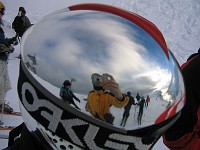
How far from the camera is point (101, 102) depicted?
3.62 feet

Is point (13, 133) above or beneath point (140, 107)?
beneath

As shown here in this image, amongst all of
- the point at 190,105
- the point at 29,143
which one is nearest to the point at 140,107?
the point at 29,143

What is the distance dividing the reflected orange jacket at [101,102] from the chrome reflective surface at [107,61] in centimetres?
2

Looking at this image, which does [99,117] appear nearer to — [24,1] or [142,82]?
[142,82]

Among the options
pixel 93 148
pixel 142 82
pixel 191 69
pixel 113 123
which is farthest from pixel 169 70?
pixel 191 69

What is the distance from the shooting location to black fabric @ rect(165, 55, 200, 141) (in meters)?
1.77

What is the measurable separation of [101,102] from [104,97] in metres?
0.02

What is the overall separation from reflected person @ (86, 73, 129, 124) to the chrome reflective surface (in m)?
0.01

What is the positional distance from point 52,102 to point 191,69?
97 centimetres

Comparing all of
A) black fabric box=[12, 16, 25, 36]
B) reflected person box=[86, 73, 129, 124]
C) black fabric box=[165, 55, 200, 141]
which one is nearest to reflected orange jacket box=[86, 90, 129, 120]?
reflected person box=[86, 73, 129, 124]

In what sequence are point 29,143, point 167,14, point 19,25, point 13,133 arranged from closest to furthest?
point 29,143 → point 13,133 → point 19,25 → point 167,14

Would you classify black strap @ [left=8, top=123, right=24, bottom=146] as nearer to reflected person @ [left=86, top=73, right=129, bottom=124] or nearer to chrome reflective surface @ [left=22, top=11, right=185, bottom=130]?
chrome reflective surface @ [left=22, top=11, right=185, bottom=130]

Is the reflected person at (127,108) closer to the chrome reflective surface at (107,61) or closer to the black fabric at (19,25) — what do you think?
the chrome reflective surface at (107,61)

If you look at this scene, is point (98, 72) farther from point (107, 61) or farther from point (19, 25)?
point (19, 25)
